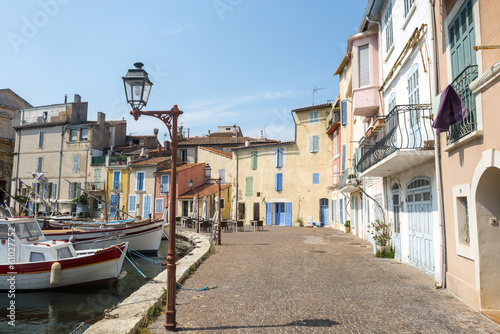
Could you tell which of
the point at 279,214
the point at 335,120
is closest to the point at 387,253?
the point at 335,120

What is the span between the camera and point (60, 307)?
10.1 m

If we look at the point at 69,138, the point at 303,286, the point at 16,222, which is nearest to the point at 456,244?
the point at 303,286

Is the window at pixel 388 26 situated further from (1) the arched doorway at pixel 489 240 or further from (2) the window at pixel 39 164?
(2) the window at pixel 39 164

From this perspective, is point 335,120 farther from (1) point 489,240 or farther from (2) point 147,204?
(1) point 489,240

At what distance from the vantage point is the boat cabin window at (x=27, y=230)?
12.3 metres

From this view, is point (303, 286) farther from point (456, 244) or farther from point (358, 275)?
point (456, 244)

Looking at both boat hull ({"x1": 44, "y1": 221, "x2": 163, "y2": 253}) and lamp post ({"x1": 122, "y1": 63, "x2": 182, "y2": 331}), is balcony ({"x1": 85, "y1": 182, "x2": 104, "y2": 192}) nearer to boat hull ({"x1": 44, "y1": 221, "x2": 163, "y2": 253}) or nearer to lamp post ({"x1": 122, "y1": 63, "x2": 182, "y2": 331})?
boat hull ({"x1": 44, "y1": 221, "x2": 163, "y2": 253})

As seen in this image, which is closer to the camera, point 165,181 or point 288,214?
point 288,214

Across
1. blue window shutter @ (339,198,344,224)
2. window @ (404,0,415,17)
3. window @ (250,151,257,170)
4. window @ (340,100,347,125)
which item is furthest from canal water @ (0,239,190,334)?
window @ (250,151,257,170)

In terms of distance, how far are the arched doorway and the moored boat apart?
32.3ft

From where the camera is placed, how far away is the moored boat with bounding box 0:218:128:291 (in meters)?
11.1

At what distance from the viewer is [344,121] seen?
24.8 meters

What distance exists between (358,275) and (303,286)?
1.94 metres

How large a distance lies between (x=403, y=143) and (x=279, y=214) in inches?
948
